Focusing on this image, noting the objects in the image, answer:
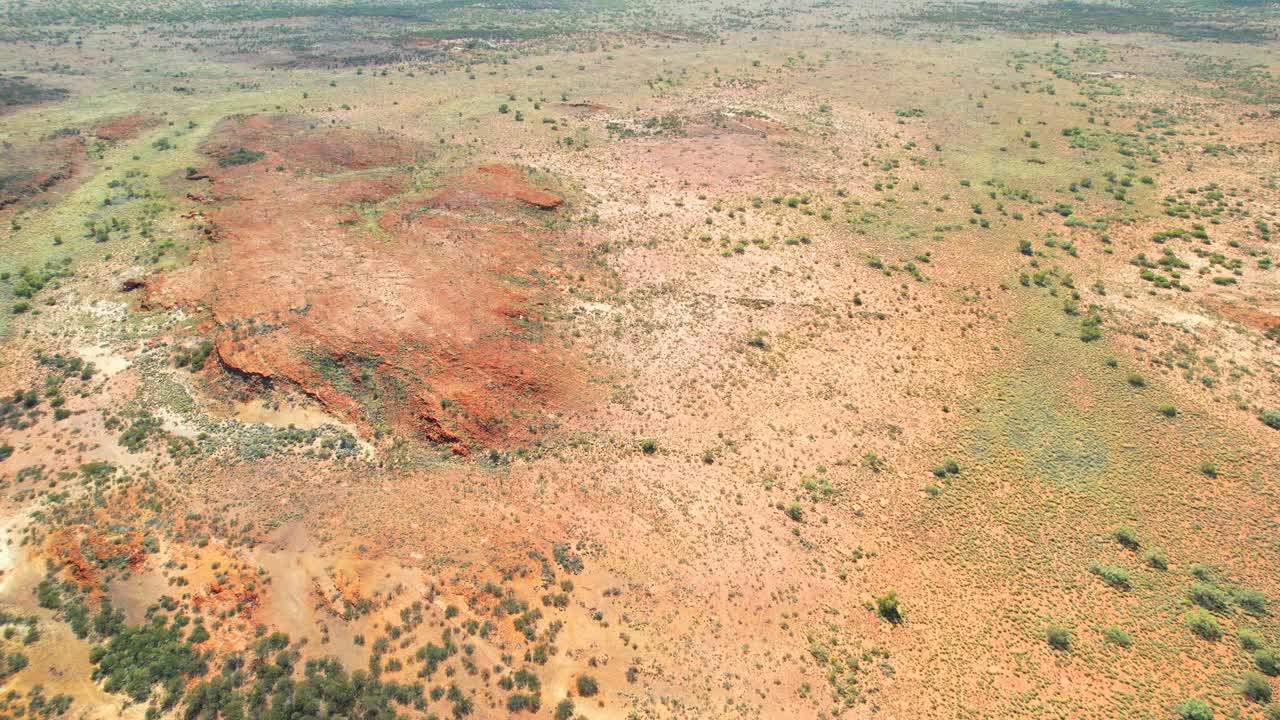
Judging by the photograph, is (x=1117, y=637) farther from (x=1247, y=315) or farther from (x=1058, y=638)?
(x=1247, y=315)

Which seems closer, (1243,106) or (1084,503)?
(1084,503)

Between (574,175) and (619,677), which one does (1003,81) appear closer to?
(574,175)

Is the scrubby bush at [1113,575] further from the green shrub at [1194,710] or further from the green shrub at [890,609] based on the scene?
the green shrub at [890,609]

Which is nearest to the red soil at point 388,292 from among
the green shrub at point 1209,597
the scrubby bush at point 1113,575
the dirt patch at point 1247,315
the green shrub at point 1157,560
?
the scrubby bush at point 1113,575

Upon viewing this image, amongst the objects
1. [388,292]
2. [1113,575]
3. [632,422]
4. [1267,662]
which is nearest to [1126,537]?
[1113,575]

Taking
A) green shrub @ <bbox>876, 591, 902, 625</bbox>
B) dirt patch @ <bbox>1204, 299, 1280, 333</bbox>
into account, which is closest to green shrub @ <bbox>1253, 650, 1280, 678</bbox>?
green shrub @ <bbox>876, 591, 902, 625</bbox>

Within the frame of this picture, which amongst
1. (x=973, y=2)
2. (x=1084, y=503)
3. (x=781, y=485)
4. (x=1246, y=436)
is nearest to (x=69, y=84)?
(x=781, y=485)
